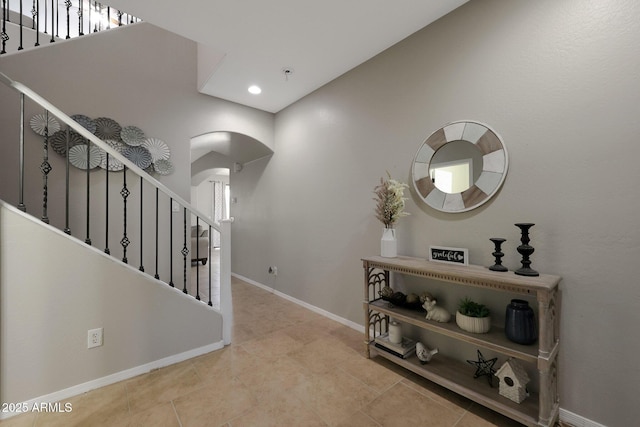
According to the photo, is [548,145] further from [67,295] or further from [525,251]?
[67,295]

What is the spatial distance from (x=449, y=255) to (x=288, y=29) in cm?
227

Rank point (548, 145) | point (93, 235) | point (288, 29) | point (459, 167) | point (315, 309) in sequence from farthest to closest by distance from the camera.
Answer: point (315, 309), point (93, 235), point (288, 29), point (459, 167), point (548, 145)

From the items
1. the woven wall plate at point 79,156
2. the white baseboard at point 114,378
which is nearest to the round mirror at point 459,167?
the white baseboard at point 114,378

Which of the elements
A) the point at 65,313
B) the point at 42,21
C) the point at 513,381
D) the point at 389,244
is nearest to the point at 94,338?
the point at 65,313

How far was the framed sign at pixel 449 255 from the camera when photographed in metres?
Result: 1.86

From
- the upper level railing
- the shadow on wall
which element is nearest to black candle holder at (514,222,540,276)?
the shadow on wall

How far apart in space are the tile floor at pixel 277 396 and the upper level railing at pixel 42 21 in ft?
10.9

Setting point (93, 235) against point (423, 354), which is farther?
point (93, 235)

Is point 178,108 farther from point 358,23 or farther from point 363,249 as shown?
point 363,249

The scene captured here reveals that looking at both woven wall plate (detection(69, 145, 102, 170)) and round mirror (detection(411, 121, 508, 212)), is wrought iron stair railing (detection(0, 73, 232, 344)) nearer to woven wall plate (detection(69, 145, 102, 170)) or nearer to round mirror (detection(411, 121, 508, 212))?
woven wall plate (detection(69, 145, 102, 170))

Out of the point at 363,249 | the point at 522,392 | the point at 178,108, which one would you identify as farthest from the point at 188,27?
the point at 522,392

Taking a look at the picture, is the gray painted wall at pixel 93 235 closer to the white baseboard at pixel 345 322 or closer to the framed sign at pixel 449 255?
the white baseboard at pixel 345 322

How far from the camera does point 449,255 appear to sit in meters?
1.94

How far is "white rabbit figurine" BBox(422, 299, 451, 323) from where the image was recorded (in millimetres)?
1878
